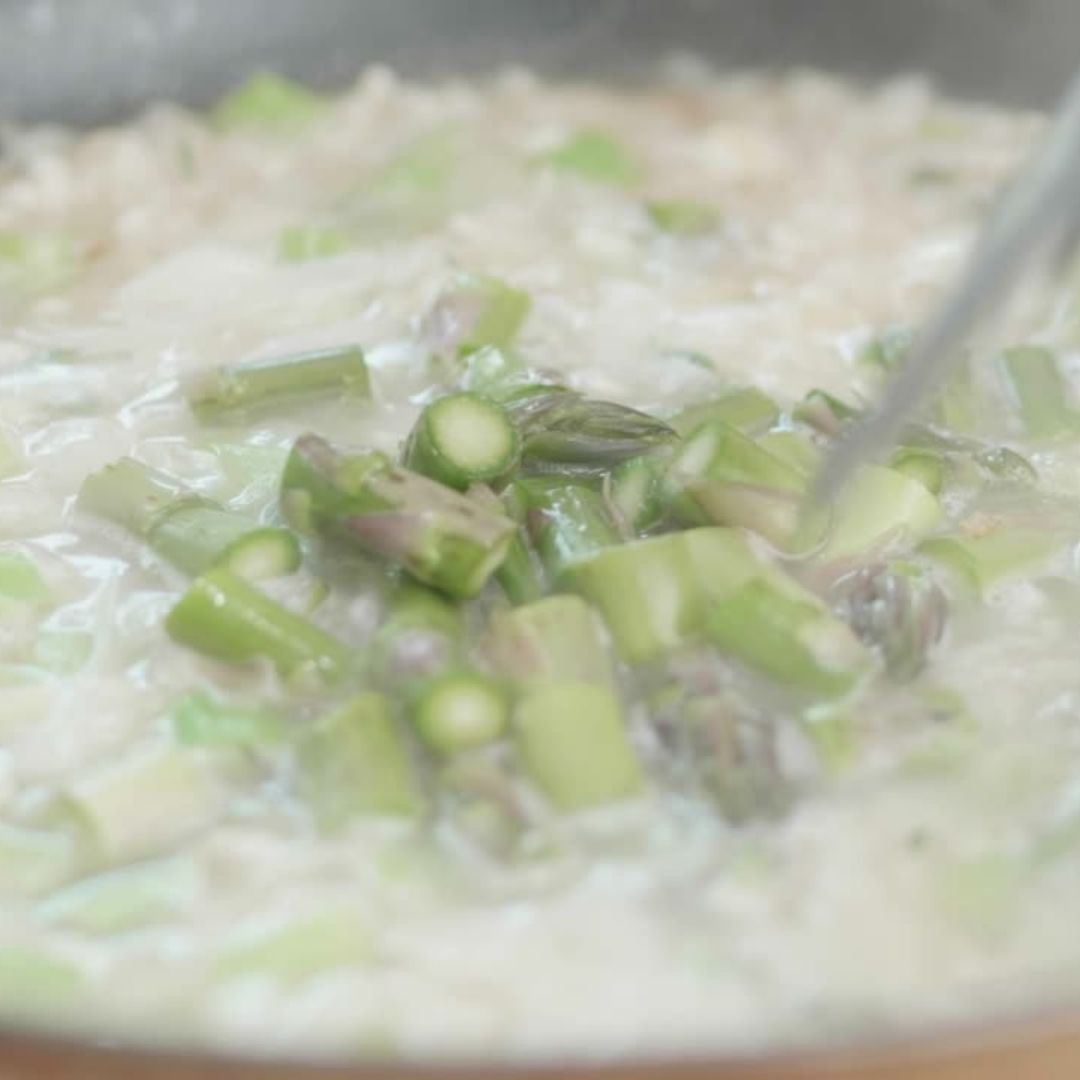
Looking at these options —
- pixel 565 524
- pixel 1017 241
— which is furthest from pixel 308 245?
pixel 1017 241

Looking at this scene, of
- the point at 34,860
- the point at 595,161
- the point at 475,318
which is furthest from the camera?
the point at 595,161

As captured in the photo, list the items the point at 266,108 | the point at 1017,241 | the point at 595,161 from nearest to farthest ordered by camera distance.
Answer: the point at 1017,241 < the point at 595,161 < the point at 266,108

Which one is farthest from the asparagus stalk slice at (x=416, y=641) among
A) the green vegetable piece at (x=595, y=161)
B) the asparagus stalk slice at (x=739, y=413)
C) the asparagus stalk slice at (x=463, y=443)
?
the green vegetable piece at (x=595, y=161)

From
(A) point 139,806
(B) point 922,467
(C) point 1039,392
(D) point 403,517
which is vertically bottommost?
(A) point 139,806

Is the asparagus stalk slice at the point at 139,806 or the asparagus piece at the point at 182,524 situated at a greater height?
the asparagus piece at the point at 182,524

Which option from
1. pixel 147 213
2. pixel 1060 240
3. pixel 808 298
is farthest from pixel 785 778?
pixel 147 213

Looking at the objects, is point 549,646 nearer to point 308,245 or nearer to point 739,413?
point 739,413

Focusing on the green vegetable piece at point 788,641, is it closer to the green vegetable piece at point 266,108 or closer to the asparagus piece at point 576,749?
the asparagus piece at point 576,749
